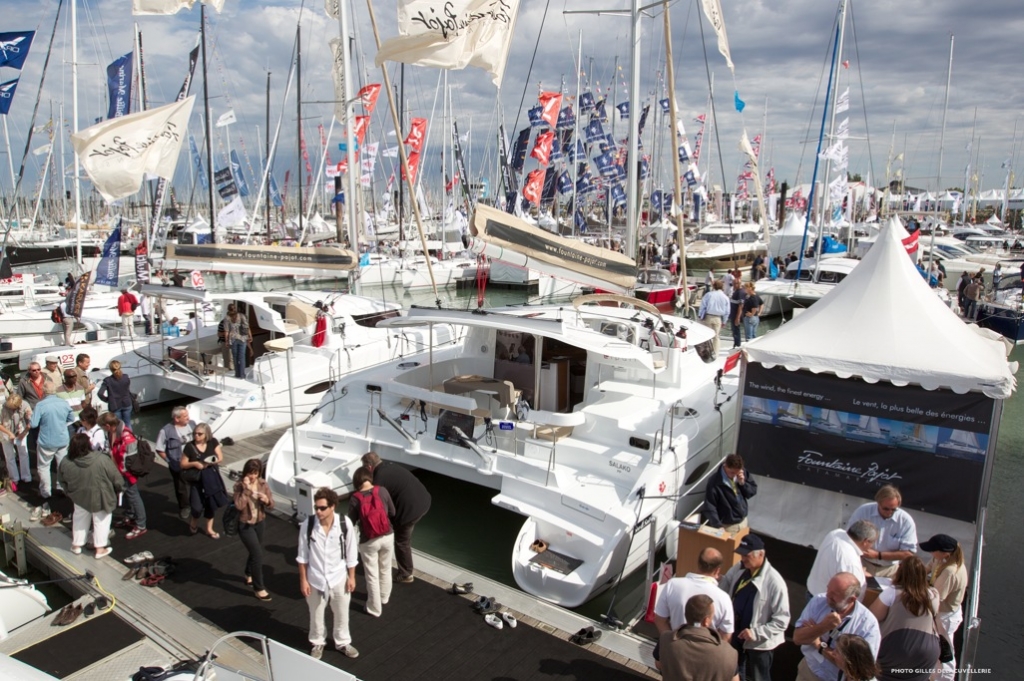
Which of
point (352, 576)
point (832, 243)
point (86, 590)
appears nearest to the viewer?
point (352, 576)

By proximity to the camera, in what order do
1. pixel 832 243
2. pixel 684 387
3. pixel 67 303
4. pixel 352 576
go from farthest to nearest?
1. pixel 832 243
2. pixel 67 303
3. pixel 684 387
4. pixel 352 576

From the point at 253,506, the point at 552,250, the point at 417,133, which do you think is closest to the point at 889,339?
the point at 552,250

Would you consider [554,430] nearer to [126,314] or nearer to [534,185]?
[126,314]

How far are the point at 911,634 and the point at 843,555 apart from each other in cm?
69

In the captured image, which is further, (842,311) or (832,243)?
(832,243)

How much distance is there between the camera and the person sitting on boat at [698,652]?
150 inches

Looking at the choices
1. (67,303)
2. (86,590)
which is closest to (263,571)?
(86,590)

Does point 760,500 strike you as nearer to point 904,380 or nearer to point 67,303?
point 904,380

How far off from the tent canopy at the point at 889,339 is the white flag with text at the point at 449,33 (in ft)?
16.0

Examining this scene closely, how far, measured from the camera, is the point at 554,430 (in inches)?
321

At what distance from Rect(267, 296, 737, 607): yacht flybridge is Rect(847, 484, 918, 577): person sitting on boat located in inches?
66.1

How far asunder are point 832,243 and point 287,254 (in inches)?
1060

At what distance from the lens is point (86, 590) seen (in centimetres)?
637

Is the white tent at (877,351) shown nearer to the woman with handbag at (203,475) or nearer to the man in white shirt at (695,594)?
the man in white shirt at (695,594)
